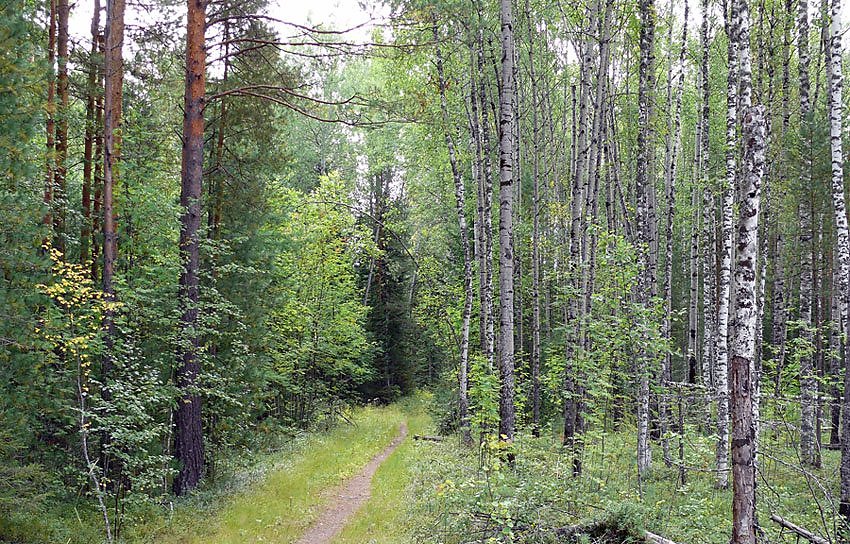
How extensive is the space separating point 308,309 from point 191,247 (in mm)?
8914

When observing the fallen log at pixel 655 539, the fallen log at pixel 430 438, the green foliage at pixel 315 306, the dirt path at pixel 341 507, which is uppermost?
the green foliage at pixel 315 306

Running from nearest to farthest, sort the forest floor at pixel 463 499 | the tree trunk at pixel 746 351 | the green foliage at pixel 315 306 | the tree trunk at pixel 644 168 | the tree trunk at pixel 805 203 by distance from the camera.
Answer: the tree trunk at pixel 746 351
the forest floor at pixel 463 499
the tree trunk at pixel 644 168
the tree trunk at pixel 805 203
the green foliage at pixel 315 306

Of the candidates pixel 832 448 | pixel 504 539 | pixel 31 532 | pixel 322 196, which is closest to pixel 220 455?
pixel 31 532

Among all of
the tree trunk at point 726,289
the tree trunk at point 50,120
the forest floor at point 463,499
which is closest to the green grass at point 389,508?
the forest floor at point 463,499

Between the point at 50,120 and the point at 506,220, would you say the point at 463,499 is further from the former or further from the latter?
the point at 50,120

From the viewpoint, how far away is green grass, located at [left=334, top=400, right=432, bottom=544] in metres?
7.80

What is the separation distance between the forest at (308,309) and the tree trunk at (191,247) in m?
0.05

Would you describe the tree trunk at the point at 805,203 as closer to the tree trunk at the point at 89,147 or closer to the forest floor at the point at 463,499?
the forest floor at the point at 463,499

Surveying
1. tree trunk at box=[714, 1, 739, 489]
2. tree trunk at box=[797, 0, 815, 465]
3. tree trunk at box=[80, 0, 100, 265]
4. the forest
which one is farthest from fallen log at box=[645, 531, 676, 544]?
tree trunk at box=[80, 0, 100, 265]

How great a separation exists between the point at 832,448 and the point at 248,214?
1527 centimetres

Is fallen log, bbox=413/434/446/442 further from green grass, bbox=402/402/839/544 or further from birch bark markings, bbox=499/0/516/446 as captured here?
birch bark markings, bbox=499/0/516/446

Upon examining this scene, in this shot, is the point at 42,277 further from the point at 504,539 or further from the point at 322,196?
the point at 322,196

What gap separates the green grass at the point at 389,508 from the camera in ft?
25.6

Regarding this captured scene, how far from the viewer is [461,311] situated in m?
17.2
